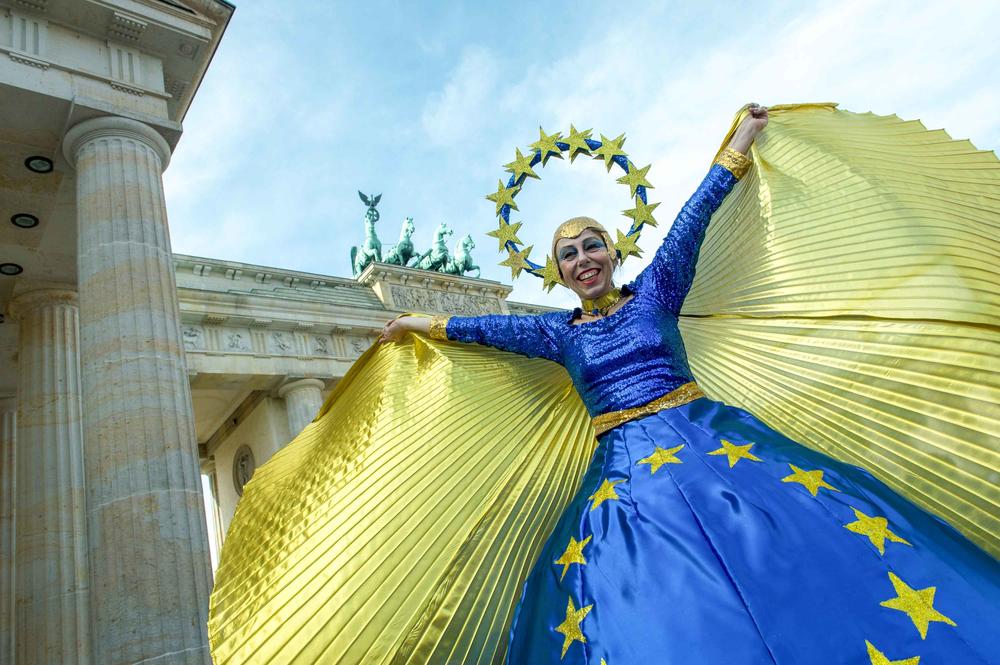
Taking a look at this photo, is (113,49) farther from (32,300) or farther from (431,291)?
(431,291)

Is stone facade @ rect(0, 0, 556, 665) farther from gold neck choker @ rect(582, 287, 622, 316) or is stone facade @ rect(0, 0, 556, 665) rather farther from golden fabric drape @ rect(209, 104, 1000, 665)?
gold neck choker @ rect(582, 287, 622, 316)

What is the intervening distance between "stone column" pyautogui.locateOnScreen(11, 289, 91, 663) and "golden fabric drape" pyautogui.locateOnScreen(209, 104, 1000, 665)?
6340mm

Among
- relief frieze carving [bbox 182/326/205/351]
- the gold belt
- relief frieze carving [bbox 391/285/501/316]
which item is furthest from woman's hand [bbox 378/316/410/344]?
relief frieze carving [bbox 391/285/501/316]

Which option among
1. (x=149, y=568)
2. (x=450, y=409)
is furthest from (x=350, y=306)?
(x=450, y=409)

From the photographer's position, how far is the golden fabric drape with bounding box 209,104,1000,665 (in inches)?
84.1

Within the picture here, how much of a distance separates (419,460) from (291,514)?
583 mm

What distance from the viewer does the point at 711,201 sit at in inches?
115

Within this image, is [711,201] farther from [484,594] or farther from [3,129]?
[3,129]

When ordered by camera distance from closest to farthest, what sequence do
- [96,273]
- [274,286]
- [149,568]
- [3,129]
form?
[149,568]
[96,273]
[3,129]
[274,286]

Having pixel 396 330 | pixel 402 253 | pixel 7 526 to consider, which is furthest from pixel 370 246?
pixel 396 330

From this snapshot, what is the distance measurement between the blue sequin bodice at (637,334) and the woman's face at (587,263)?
131mm

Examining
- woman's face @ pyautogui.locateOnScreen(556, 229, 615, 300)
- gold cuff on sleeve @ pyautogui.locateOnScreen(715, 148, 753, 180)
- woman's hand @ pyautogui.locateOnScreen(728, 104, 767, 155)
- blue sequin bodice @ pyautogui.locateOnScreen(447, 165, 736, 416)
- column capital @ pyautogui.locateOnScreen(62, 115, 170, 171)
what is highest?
column capital @ pyautogui.locateOnScreen(62, 115, 170, 171)

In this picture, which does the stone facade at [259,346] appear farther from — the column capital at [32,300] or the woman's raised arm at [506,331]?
the woman's raised arm at [506,331]

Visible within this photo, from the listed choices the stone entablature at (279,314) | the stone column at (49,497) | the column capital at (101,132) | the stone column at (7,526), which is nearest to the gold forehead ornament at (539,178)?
the column capital at (101,132)
